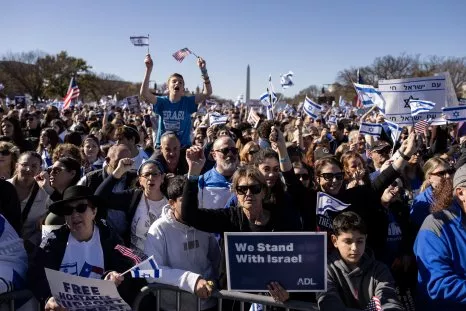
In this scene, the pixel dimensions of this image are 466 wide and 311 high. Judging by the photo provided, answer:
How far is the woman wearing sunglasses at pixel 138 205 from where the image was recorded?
4008 mm

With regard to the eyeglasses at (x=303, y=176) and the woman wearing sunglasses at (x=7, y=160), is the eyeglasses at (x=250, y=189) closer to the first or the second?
the eyeglasses at (x=303, y=176)

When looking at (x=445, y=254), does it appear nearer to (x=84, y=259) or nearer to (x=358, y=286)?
(x=358, y=286)

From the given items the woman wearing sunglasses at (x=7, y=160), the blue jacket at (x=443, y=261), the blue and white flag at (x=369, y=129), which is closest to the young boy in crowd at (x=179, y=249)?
the blue jacket at (x=443, y=261)

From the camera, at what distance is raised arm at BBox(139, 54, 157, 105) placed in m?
6.98

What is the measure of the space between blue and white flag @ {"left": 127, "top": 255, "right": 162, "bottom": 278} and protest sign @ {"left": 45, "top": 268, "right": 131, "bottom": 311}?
15 cm

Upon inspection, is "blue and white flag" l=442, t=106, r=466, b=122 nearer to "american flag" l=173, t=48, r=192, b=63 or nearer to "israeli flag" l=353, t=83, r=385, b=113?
"israeli flag" l=353, t=83, r=385, b=113

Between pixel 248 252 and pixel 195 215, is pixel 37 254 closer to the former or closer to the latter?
pixel 195 215

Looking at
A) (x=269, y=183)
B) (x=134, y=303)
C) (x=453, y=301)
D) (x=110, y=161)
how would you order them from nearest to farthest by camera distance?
(x=453, y=301) → (x=134, y=303) → (x=269, y=183) → (x=110, y=161)

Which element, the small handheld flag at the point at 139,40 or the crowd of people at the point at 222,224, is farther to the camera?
the small handheld flag at the point at 139,40

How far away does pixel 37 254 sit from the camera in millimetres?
3143

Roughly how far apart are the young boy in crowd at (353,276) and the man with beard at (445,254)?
0.79 feet

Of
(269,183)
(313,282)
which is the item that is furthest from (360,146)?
(313,282)

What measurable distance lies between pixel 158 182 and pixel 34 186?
129 centimetres

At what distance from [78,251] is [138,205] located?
0.94 meters
